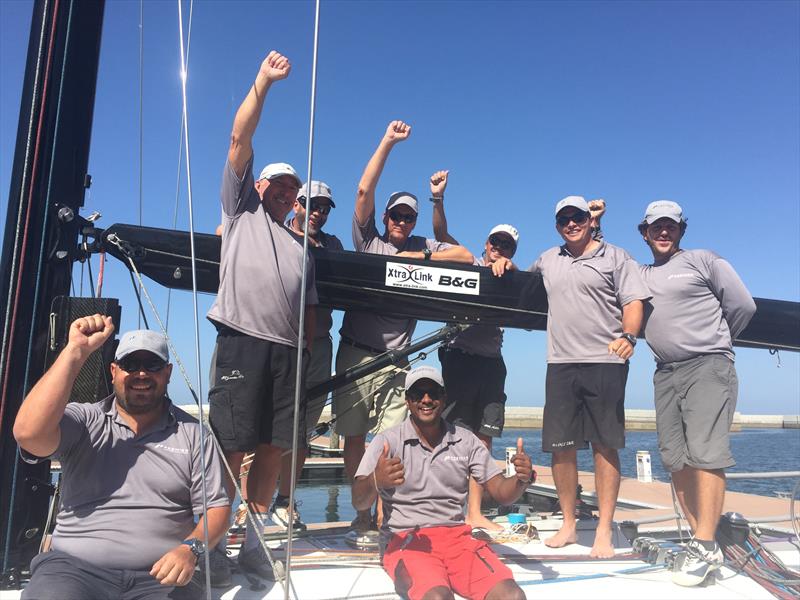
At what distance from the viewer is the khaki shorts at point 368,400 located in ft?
13.6

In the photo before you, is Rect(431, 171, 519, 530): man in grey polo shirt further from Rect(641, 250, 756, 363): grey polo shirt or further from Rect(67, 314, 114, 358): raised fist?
Rect(67, 314, 114, 358): raised fist

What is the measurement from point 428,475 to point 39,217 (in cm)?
237

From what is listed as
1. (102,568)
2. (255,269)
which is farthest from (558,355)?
(102,568)

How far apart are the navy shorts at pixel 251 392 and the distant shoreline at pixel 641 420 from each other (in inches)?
2001

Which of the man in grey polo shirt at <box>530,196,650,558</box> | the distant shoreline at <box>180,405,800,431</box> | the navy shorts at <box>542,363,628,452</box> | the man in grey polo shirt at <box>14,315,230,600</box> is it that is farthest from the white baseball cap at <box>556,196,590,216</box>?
the distant shoreline at <box>180,405,800,431</box>

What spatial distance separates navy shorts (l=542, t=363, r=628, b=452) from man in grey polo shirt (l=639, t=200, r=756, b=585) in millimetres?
264

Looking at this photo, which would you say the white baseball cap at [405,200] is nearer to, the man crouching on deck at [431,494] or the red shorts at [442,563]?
the man crouching on deck at [431,494]

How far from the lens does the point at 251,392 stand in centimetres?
298

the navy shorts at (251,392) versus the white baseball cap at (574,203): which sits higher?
the white baseball cap at (574,203)

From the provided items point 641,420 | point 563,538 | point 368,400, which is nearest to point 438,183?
point 368,400

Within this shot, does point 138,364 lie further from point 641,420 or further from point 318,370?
point 641,420

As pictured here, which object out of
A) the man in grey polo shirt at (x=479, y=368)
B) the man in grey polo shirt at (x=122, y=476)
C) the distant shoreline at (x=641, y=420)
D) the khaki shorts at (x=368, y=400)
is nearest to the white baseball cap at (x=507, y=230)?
the man in grey polo shirt at (x=479, y=368)

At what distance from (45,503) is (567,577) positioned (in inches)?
104

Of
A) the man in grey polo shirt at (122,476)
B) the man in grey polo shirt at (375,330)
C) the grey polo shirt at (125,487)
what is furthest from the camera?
the man in grey polo shirt at (375,330)
